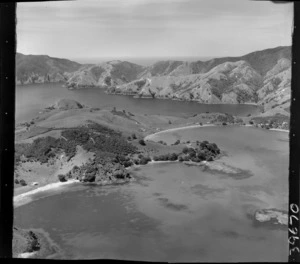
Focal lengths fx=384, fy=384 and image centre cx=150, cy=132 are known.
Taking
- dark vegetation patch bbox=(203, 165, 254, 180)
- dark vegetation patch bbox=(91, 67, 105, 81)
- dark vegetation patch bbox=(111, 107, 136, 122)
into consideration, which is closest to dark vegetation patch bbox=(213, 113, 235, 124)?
dark vegetation patch bbox=(203, 165, 254, 180)

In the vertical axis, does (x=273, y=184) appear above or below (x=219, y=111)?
below

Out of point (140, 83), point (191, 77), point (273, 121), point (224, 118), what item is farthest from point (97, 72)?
point (273, 121)

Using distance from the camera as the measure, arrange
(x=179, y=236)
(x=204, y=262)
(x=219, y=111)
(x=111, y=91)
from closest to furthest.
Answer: (x=204, y=262) < (x=179, y=236) < (x=219, y=111) < (x=111, y=91)

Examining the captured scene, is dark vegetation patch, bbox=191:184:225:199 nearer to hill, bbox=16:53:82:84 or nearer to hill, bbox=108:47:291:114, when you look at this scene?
hill, bbox=108:47:291:114

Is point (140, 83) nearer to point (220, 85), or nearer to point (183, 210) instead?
point (220, 85)

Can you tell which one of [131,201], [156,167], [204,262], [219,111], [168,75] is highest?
[168,75]

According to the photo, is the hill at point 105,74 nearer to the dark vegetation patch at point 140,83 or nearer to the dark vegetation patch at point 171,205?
the dark vegetation patch at point 140,83

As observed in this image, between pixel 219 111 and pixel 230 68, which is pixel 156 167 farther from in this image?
pixel 230 68

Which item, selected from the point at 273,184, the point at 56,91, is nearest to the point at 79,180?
the point at 56,91
